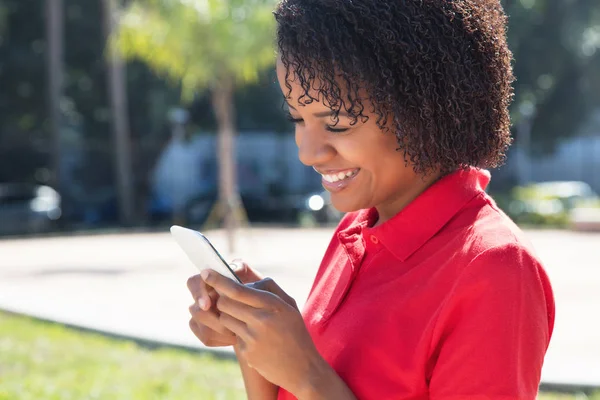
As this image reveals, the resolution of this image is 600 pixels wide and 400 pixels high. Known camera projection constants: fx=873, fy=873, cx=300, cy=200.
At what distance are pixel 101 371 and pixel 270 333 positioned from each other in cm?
510

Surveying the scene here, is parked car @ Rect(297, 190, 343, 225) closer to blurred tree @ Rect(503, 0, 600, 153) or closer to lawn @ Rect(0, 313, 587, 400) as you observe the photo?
blurred tree @ Rect(503, 0, 600, 153)

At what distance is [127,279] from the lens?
1262 cm

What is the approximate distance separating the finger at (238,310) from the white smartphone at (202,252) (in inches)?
2.8

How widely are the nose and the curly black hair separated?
76 mm

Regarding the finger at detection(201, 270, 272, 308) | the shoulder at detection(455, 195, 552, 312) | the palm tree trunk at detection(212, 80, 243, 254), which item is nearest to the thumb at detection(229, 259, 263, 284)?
the finger at detection(201, 270, 272, 308)

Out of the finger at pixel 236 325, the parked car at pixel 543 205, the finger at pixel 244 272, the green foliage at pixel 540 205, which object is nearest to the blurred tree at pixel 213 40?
the green foliage at pixel 540 205

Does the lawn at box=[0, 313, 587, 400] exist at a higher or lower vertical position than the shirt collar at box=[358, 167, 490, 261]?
lower

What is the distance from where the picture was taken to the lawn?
564 cm

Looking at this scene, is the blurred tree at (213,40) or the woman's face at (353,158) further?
the blurred tree at (213,40)

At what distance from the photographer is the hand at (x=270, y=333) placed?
4.99ft

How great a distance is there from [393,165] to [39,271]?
13.1 metres

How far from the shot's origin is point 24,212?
79.5ft

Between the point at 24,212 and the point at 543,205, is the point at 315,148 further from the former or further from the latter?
the point at 543,205

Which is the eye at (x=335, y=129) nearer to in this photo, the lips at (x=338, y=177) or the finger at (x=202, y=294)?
the lips at (x=338, y=177)
